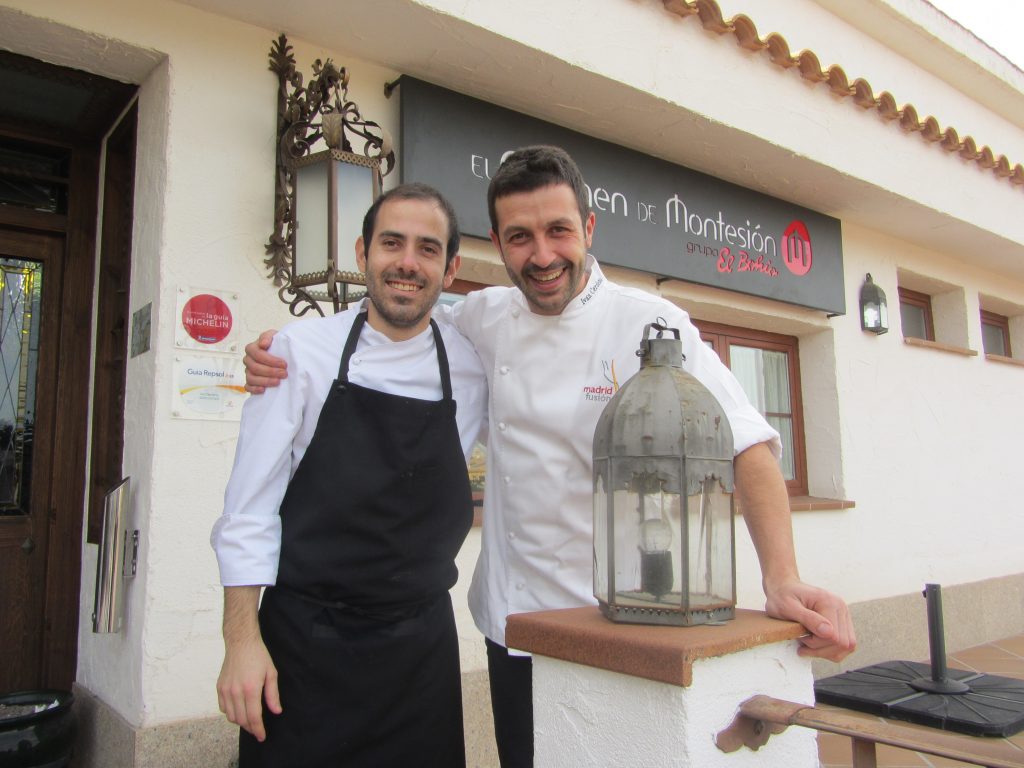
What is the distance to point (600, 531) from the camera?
1.47 m

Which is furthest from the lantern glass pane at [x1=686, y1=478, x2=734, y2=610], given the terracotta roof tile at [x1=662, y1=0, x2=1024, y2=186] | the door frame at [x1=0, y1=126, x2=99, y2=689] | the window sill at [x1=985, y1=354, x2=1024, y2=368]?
the window sill at [x1=985, y1=354, x2=1024, y2=368]

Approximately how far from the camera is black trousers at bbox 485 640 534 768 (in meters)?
1.90

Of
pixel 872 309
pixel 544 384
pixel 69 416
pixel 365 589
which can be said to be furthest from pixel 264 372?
pixel 872 309

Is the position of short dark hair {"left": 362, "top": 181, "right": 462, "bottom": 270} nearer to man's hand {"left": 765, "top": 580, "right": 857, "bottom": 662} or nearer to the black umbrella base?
man's hand {"left": 765, "top": 580, "right": 857, "bottom": 662}

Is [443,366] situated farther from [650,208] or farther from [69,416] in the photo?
Answer: [650,208]

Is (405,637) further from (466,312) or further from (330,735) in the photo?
(466,312)

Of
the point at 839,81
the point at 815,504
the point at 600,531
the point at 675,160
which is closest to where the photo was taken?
the point at 600,531

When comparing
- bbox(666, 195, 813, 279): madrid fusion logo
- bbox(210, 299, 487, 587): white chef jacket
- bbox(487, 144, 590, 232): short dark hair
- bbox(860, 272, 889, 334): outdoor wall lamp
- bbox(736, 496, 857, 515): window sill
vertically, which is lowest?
bbox(736, 496, 857, 515): window sill

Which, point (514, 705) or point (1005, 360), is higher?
point (1005, 360)

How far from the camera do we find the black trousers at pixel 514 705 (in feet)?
6.23

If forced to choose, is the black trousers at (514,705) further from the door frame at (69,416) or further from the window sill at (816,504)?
the window sill at (816,504)

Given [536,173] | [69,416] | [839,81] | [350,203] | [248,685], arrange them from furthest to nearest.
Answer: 1. [839,81]
2. [69,416]
3. [350,203]
4. [536,173]
5. [248,685]

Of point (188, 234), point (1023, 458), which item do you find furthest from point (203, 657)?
point (1023, 458)

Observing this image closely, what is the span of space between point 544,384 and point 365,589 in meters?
0.62
